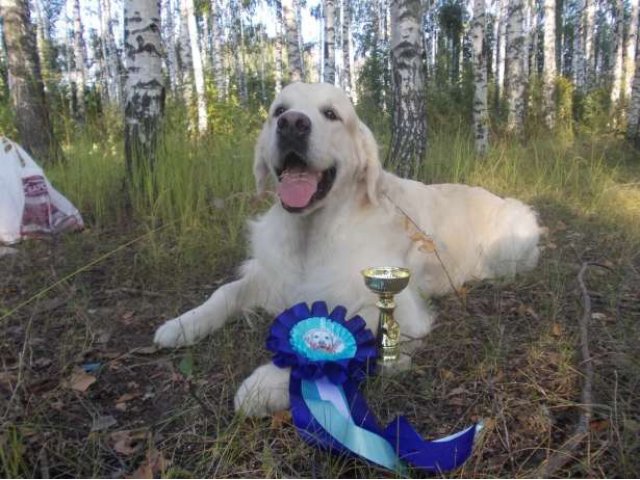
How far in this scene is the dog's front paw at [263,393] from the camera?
1.47 metres

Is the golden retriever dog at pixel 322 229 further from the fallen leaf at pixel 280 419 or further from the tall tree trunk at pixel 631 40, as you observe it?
the tall tree trunk at pixel 631 40

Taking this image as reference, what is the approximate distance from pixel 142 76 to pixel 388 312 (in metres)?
2.88

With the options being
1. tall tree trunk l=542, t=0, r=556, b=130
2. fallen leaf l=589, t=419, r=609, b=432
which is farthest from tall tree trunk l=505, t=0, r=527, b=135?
fallen leaf l=589, t=419, r=609, b=432

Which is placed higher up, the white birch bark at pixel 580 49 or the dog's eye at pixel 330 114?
the white birch bark at pixel 580 49

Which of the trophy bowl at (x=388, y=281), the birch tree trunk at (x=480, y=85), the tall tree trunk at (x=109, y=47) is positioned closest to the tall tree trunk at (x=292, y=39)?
the birch tree trunk at (x=480, y=85)

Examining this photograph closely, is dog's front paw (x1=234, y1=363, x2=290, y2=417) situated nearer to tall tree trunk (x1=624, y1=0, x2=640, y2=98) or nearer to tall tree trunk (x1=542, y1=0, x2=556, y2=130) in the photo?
tall tree trunk (x1=542, y1=0, x2=556, y2=130)

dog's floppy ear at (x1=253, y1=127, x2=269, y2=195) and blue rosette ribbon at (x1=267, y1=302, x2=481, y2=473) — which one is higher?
dog's floppy ear at (x1=253, y1=127, x2=269, y2=195)

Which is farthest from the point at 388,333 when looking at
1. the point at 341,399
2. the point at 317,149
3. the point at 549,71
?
the point at 549,71

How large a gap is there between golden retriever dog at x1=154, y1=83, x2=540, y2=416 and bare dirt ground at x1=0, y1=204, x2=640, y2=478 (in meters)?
0.12

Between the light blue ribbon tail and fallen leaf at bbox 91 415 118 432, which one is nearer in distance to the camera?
the light blue ribbon tail

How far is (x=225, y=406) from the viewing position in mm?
1547

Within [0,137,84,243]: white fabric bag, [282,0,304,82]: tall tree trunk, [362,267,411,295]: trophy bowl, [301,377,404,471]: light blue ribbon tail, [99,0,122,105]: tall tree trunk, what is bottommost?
[301,377,404,471]: light blue ribbon tail

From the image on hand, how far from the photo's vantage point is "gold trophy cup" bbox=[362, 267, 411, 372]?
1.74m

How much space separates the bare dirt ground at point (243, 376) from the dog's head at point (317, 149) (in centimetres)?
61
